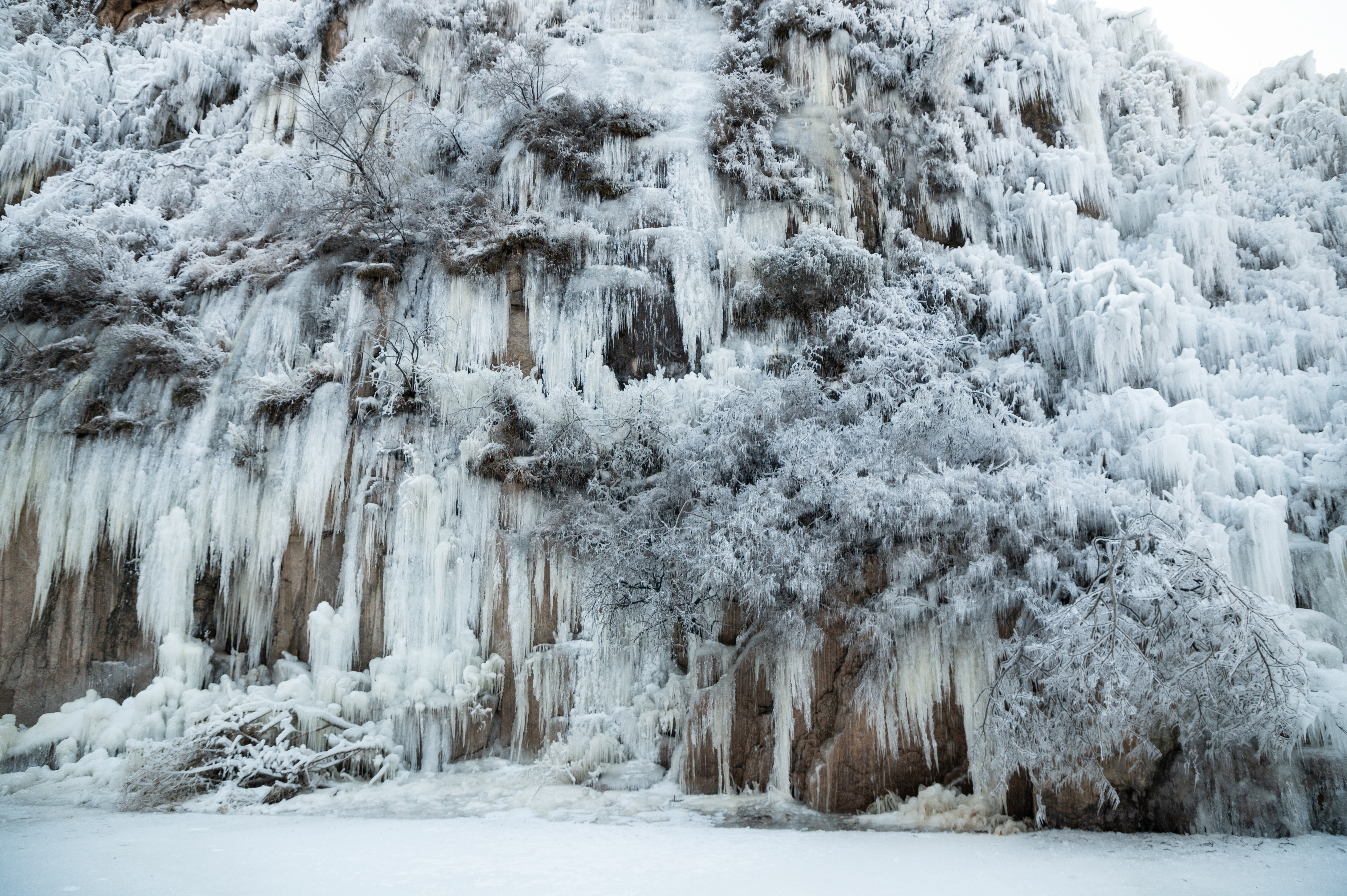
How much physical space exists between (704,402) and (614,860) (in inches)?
228

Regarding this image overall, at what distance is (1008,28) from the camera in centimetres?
1436

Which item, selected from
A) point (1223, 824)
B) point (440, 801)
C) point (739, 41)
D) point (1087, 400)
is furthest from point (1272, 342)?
point (440, 801)

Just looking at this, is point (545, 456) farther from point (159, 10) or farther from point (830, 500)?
point (159, 10)

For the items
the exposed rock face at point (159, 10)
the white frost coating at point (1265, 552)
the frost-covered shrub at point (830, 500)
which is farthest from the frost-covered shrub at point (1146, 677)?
the exposed rock face at point (159, 10)

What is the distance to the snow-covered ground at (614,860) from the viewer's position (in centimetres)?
512

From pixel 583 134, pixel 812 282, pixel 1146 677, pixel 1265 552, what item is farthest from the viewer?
pixel 583 134

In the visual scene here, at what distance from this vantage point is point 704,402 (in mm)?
10188

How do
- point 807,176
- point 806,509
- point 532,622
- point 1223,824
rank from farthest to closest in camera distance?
point 807,176
point 532,622
point 806,509
point 1223,824

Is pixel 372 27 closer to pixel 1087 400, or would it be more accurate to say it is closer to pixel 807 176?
pixel 807 176

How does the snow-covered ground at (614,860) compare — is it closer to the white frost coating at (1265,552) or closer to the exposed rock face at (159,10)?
the white frost coating at (1265,552)

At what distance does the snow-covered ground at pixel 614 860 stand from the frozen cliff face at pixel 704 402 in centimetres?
81

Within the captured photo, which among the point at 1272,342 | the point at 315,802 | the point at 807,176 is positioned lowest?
the point at 315,802

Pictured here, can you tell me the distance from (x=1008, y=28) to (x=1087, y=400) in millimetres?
8488

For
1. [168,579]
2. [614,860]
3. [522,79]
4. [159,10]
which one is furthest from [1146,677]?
[159,10]
